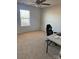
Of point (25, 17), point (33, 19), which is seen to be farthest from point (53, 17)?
point (25, 17)

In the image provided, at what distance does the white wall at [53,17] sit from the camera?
7.75m

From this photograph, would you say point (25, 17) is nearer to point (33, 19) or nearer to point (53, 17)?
point (33, 19)

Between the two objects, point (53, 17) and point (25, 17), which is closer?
point (53, 17)

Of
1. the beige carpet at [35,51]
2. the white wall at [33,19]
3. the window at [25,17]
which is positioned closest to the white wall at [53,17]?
the white wall at [33,19]

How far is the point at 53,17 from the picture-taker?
8.41 m

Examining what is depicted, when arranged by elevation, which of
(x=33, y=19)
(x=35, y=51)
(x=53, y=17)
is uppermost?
(x=53, y=17)

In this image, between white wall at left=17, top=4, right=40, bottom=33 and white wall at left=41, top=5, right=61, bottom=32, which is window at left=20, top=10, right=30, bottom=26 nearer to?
white wall at left=17, top=4, right=40, bottom=33

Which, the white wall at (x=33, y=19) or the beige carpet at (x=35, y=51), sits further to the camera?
the white wall at (x=33, y=19)

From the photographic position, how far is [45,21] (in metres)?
9.54

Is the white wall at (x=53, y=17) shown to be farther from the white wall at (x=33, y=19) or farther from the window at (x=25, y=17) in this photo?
the window at (x=25, y=17)

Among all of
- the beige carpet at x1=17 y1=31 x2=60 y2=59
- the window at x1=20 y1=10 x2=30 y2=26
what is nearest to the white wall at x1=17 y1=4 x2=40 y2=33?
the window at x1=20 y1=10 x2=30 y2=26

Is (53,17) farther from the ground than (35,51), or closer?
farther from the ground

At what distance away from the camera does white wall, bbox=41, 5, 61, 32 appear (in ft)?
25.4
